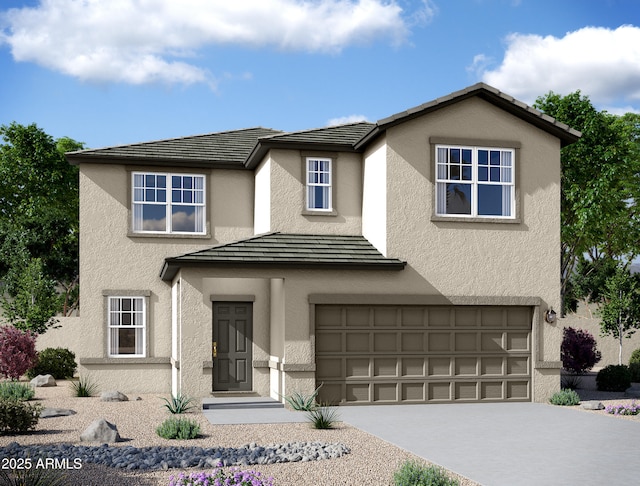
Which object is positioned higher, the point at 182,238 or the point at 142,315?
the point at 182,238

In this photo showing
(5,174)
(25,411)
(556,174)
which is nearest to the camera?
(25,411)

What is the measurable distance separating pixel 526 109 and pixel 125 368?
12.7 m

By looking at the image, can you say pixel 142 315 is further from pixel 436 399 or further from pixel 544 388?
Answer: pixel 544 388

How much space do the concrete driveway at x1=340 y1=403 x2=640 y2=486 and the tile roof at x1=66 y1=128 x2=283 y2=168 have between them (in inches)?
330

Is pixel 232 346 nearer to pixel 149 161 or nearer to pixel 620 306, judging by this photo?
pixel 149 161

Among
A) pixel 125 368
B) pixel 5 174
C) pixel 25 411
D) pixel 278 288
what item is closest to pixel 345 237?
pixel 278 288

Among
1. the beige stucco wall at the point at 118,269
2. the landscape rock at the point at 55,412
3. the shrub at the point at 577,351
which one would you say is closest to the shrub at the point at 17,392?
the beige stucco wall at the point at 118,269

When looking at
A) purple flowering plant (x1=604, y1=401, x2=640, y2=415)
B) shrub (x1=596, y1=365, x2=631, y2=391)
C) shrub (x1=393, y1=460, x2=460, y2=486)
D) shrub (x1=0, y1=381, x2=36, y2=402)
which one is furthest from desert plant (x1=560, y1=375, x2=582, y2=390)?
shrub (x1=393, y1=460, x2=460, y2=486)

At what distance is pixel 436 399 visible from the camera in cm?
1988

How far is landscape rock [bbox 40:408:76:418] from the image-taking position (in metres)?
17.1

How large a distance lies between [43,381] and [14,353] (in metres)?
1.28

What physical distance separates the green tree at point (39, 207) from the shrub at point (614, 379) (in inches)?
988

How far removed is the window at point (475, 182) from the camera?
20.3m

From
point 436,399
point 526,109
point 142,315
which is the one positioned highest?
point 526,109
